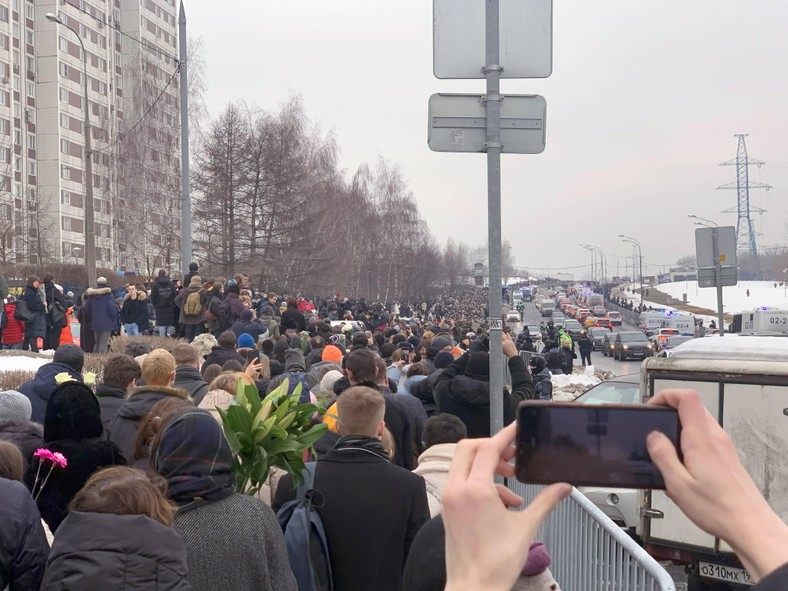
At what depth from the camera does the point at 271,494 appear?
5367 mm

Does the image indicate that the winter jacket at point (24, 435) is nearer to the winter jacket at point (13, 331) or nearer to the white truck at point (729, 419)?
the white truck at point (729, 419)

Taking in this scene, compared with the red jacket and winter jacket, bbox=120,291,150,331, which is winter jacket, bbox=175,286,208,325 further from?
the red jacket

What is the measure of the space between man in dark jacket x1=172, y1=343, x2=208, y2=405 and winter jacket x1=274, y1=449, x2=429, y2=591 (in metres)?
3.82

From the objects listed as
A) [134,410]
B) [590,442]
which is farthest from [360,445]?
[590,442]

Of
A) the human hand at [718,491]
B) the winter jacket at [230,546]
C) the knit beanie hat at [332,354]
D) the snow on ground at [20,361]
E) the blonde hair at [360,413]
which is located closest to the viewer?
the human hand at [718,491]

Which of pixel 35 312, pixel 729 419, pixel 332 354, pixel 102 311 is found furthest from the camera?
pixel 35 312

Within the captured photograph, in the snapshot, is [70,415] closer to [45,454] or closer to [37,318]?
[45,454]

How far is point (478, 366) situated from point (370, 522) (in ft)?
13.6

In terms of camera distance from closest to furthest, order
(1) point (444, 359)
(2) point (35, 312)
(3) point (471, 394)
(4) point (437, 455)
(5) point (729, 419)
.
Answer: (4) point (437, 455) < (5) point (729, 419) < (3) point (471, 394) < (1) point (444, 359) < (2) point (35, 312)

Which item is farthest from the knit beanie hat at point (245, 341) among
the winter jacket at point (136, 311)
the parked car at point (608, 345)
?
the parked car at point (608, 345)

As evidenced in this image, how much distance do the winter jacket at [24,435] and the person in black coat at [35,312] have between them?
13781 mm

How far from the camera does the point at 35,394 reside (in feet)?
26.9

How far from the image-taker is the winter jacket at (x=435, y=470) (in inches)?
208

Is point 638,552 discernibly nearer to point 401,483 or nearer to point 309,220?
point 401,483
